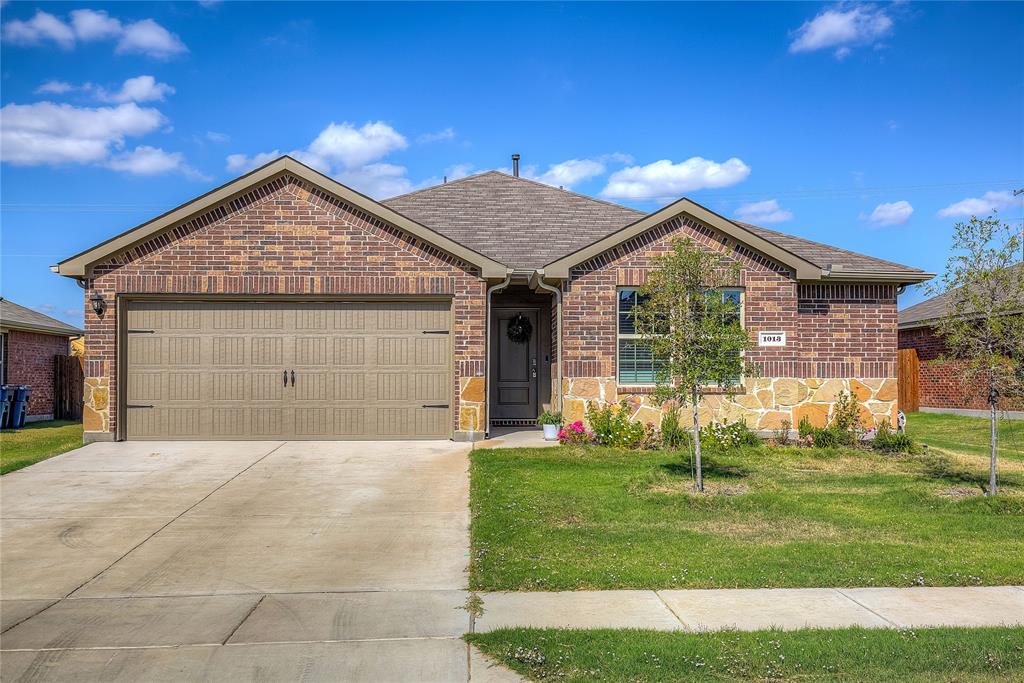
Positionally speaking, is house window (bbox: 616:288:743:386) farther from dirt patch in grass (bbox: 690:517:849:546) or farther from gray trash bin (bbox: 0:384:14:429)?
gray trash bin (bbox: 0:384:14:429)

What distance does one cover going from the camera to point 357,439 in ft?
45.4

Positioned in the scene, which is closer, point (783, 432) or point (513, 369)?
point (783, 432)

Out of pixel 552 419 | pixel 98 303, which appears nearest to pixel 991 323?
pixel 552 419

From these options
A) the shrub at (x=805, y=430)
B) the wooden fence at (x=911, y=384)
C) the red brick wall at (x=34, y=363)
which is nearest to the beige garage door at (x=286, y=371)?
the shrub at (x=805, y=430)

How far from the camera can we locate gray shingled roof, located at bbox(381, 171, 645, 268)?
1568cm

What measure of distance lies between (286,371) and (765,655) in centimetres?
1052

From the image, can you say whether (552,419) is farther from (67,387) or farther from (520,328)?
(67,387)

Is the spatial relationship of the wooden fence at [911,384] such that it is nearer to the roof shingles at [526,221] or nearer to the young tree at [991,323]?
the roof shingles at [526,221]

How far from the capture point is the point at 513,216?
17359 mm

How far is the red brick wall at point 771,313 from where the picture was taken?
13828 mm

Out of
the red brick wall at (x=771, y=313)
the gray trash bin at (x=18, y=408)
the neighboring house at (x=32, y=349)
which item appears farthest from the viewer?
the neighboring house at (x=32, y=349)

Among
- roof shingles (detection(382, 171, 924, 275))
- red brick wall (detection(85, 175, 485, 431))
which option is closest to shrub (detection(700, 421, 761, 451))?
roof shingles (detection(382, 171, 924, 275))

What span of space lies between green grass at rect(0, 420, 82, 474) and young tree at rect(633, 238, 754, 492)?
9077 mm

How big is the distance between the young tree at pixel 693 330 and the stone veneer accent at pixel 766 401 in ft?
12.3
